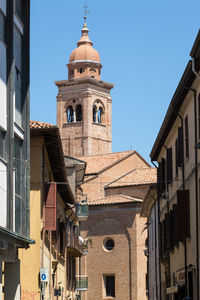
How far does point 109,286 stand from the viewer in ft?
238

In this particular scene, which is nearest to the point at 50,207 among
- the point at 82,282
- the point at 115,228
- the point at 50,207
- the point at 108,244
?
the point at 50,207

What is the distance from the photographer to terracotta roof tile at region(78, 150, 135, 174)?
81312 millimetres

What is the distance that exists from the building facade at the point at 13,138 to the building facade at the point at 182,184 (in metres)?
4.60

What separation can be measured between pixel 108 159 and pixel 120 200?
11.6 m

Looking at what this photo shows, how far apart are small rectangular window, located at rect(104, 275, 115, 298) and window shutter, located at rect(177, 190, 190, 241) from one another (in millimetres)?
48262

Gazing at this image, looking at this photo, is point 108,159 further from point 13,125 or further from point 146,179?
point 13,125

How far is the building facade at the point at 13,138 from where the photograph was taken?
1864 centimetres

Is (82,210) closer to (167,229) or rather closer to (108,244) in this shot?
(167,229)

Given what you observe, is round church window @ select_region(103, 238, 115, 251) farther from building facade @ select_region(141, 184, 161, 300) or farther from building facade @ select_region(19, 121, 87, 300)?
building facade @ select_region(19, 121, 87, 300)

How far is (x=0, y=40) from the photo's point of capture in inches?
727

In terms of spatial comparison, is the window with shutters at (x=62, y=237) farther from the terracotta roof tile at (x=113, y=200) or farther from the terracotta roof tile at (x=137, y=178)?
the terracotta roof tile at (x=137, y=178)

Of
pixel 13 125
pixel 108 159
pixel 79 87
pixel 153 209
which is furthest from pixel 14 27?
pixel 79 87

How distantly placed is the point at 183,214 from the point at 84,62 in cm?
8641

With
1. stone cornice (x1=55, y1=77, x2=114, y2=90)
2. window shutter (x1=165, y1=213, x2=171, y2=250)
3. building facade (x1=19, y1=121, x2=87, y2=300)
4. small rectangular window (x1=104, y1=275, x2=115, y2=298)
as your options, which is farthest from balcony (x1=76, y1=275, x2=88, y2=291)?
stone cornice (x1=55, y1=77, x2=114, y2=90)
